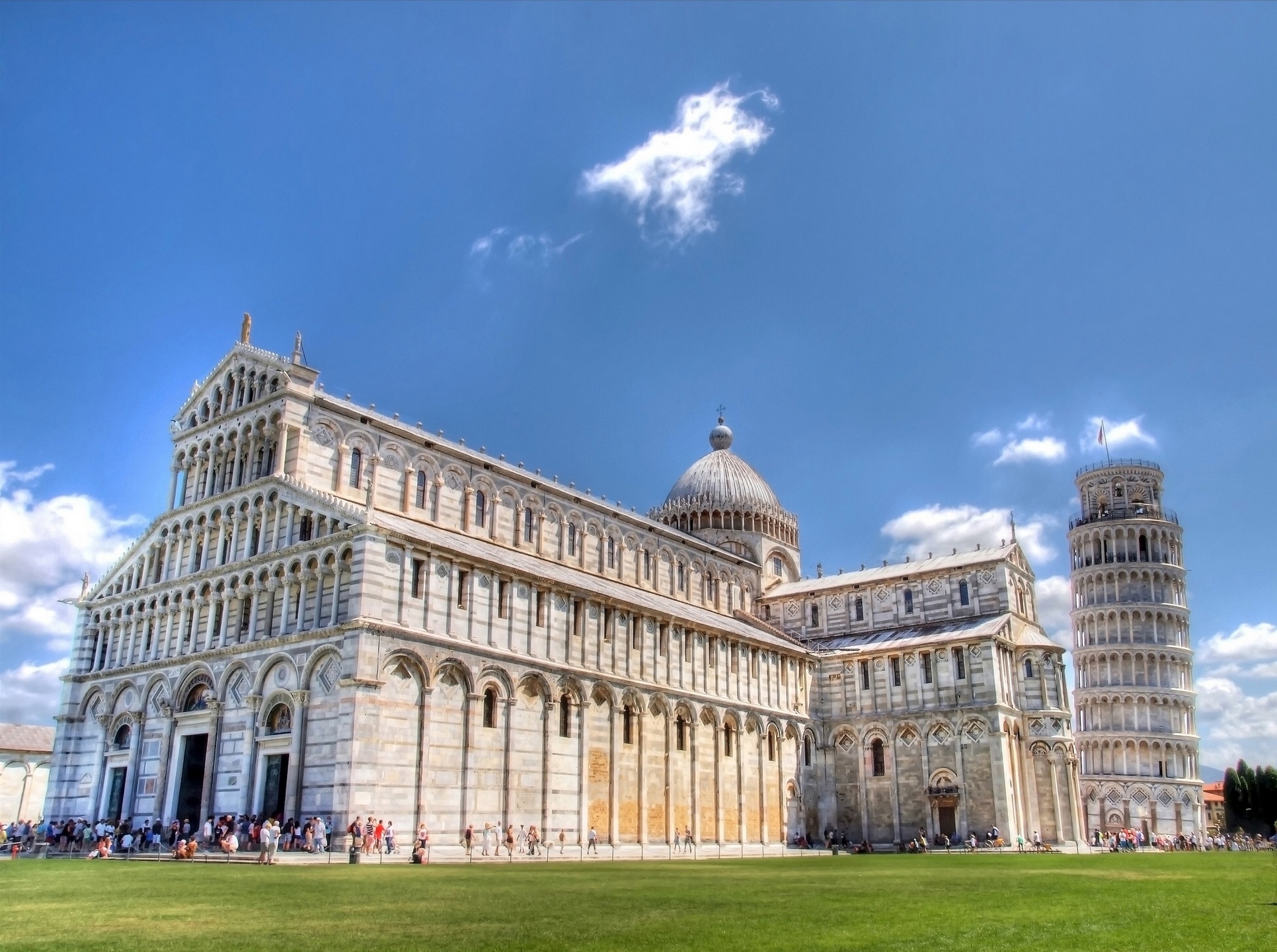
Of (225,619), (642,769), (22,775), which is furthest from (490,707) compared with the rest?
(22,775)

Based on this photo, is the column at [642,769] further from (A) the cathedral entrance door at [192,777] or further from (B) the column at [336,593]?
(A) the cathedral entrance door at [192,777]

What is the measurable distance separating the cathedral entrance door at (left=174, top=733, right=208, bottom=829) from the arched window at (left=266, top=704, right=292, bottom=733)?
3.82 m

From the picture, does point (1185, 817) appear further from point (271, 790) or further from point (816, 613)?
A: point (271, 790)

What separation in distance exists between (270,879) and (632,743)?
93.2ft

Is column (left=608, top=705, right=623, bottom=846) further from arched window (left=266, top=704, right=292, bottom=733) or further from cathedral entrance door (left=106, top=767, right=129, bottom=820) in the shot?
cathedral entrance door (left=106, top=767, right=129, bottom=820)

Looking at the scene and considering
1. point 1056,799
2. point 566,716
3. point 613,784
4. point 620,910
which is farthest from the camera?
point 1056,799

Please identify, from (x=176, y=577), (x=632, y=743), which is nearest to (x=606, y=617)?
(x=632, y=743)

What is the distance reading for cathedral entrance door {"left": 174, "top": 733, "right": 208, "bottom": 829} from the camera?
43.8m

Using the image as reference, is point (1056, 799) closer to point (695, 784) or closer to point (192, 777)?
point (695, 784)

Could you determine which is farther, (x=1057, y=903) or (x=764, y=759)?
(x=764, y=759)

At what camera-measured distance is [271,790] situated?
40844 mm

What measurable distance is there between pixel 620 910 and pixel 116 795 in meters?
38.7

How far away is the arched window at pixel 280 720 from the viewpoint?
4131 centimetres

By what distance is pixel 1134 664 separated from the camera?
9025 cm
